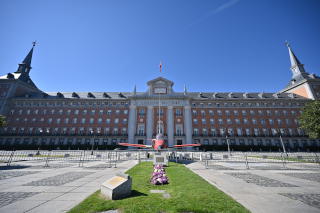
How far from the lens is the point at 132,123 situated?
148ft

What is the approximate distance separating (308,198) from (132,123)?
42.8 meters

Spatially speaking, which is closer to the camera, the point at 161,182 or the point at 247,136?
the point at 161,182

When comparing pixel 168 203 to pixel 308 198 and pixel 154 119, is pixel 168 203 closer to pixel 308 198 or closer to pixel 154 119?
pixel 308 198

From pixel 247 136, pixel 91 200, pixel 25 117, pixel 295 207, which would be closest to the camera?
pixel 295 207

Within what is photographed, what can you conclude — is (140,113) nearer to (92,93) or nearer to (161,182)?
(92,93)

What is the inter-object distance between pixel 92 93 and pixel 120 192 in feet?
195

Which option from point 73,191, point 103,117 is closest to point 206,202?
point 73,191

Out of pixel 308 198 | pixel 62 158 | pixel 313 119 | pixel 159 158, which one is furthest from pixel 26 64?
pixel 313 119

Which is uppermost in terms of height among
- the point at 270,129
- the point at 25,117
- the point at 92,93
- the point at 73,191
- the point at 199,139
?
the point at 92,93

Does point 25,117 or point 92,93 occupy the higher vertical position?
point 92,93

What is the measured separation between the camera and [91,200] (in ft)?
14.4

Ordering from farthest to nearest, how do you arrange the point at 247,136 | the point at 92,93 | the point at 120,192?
1. the point at 92,93
2. the point at 247,136
3. the point at 120,192

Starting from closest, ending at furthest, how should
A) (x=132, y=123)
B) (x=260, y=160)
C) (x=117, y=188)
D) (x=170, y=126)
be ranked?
(x=117, y=188) < (x=260, y=160) < (x=170, y=126) < (x=132, y=123)

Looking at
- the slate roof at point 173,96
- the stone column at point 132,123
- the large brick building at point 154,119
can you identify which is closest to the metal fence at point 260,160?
the large brick building at point 154,119
